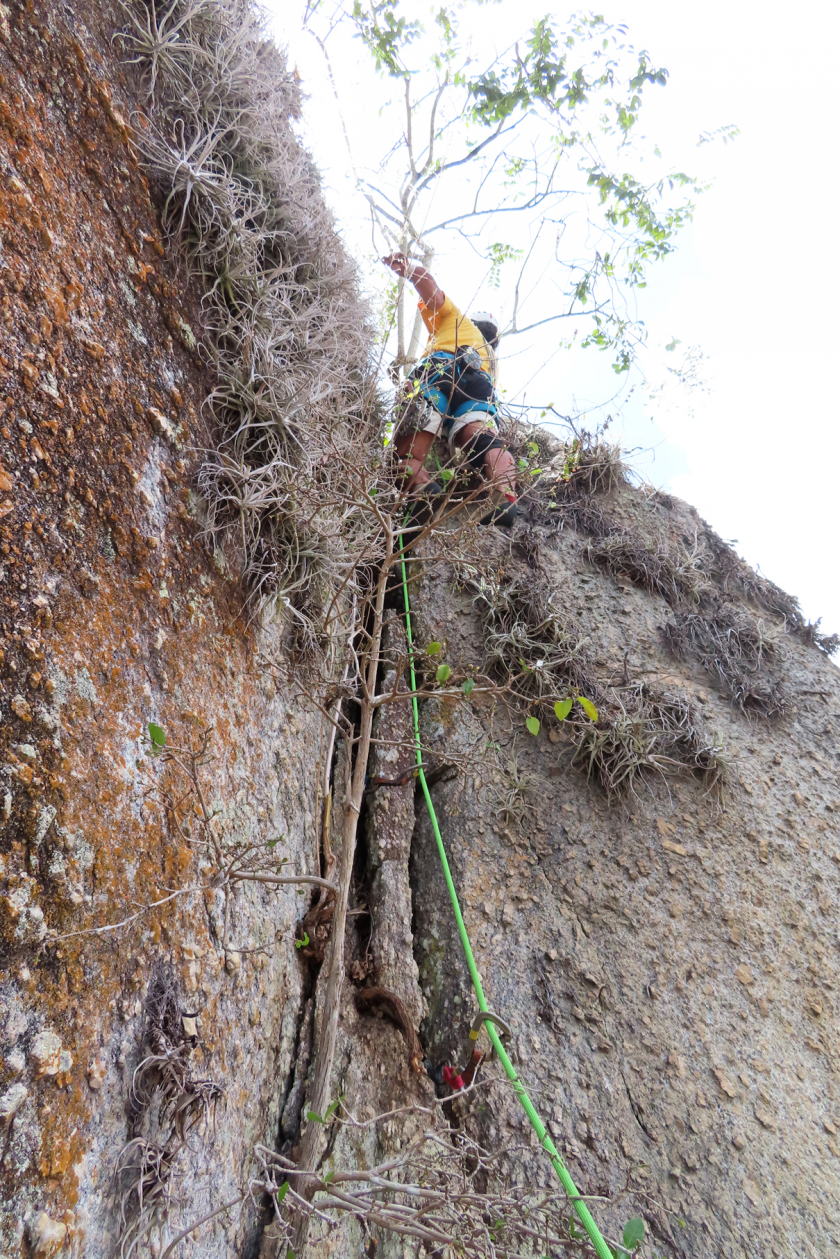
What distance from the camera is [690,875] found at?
293 cm

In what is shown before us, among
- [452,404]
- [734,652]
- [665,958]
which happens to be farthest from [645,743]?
[452,404]

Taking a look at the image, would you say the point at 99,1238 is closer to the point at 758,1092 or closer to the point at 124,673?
the point at 124,673

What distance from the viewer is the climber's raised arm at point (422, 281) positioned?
13.4 feet

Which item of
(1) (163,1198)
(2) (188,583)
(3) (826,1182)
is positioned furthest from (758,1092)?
(2) (188,583)

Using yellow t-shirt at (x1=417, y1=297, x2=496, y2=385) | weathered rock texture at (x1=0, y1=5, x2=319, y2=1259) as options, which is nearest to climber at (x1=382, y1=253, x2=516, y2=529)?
yellow t-shirt at (x1=417, y1=297, x2=496, y2=385)

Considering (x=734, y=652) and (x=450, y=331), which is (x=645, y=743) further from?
(x=450, y=331)

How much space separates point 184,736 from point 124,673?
27 cm

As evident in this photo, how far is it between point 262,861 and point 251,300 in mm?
1959

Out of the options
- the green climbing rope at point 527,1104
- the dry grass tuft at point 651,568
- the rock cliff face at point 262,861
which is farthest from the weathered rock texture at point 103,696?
the dry grass tuft at point 651,568

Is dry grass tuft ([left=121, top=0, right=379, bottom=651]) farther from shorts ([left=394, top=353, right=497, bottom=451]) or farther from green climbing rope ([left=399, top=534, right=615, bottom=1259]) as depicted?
shorts ([left=394, top=353, right=497, bottom=451])

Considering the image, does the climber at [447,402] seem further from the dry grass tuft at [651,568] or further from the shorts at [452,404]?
the dry grass tuft at [651,568]

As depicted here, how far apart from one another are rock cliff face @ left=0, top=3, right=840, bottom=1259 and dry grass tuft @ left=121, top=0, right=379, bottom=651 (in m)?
→ 0.12

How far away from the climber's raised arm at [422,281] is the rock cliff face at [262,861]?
1.76 meters

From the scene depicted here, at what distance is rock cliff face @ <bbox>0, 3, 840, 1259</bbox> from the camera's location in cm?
128
